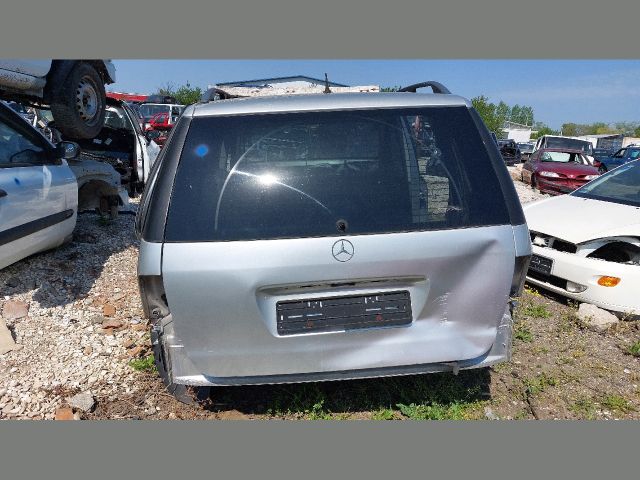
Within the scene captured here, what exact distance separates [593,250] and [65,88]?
624 centimetres

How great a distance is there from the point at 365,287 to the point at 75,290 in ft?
10.7

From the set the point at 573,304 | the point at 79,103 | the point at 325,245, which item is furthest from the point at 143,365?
the point at 79,103

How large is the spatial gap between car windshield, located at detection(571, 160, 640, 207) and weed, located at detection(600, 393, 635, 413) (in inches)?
101

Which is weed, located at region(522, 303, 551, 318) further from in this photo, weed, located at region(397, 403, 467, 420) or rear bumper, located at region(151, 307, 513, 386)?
rear bumper, located at region(151, 307, 513, 386)

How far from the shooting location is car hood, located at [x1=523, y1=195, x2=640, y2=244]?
4082 mm

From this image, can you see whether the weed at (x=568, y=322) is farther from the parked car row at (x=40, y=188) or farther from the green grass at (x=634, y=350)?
the parked car row at (x=40, y=188)

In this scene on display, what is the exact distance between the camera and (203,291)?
2004mm

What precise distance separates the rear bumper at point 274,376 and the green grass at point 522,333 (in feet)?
4.84

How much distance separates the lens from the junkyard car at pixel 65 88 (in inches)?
201

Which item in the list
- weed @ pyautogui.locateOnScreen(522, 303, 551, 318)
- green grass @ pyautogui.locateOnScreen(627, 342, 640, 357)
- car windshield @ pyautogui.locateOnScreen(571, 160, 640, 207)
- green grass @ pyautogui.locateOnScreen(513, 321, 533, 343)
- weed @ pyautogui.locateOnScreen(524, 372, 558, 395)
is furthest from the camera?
car windshield @ pyautogui.locateOnScreen(571, 160, 640, 207)

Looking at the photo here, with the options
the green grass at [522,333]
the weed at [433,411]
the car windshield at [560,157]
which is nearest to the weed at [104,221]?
the weed at [433,411]

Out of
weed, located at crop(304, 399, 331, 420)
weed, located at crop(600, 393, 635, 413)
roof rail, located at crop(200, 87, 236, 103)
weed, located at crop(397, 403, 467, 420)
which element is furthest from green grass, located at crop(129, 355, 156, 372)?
weed, located at crop(600, 393, 635, 413)

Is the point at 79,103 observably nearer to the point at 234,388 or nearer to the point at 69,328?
the point at 69,328

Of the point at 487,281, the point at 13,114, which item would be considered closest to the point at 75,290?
the point at 13,114
